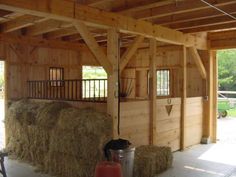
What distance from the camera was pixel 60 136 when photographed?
4910 mm

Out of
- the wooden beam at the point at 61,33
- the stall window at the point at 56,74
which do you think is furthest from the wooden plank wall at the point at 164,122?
the stall window at the point at 56,74

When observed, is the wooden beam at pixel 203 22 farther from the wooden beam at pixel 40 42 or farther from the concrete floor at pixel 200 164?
the wooden beam at pixel 40 42

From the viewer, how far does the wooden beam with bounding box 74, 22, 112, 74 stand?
14.5 feet

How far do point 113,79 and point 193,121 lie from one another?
11.8ft

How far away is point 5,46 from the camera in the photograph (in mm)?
6691

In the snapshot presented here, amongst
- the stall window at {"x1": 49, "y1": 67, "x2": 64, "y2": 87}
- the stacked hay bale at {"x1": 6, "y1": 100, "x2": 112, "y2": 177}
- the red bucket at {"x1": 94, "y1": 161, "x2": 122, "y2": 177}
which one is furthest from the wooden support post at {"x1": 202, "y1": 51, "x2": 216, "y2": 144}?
the red bucket at {"x1": 94, "y1": 161, "x2": 122, "y2": 177}

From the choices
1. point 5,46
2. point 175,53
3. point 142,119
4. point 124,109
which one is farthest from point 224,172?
point 5,46

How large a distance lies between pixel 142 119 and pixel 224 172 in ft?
5.73

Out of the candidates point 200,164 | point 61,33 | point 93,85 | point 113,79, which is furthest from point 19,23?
point 200,164

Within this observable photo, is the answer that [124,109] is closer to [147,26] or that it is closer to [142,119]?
[142,119]

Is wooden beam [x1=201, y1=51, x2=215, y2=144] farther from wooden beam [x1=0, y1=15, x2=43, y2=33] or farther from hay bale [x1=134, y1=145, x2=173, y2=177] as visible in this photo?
wooden beam [x1=0, y1=15, x2=43, y2=33]

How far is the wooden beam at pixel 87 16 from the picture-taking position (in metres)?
3.68

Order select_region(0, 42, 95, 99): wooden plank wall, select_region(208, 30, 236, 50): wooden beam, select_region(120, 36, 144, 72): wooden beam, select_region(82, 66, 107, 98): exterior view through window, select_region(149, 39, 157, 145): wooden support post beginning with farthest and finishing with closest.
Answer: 1. select_region(208, 30, 236, 50): wooden beam
2. select_region(0, 42, 95, 99): wooden plank wall
3. select_region(149, 39, 157, 145): wooden support post
4. select_region(82, 66, 107, 98): exterior view through window
5. select_region(120, 36, 144, 72): wooden beam

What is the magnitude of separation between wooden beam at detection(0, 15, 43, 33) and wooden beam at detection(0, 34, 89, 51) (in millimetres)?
310
